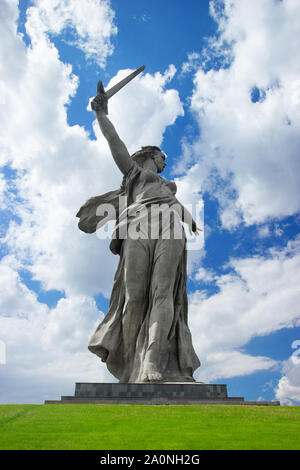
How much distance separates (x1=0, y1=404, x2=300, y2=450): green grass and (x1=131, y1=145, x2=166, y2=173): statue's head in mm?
7192

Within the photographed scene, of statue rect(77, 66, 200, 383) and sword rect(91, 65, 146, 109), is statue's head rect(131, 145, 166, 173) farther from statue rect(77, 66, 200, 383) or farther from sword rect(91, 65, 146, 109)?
sword rect(91, 65, 146, 109)

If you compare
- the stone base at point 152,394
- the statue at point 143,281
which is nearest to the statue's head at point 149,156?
the statue at point 143,281

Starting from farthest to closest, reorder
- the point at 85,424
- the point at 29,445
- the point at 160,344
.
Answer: the point at 160,344 < the point at 85,424 < the point at 29,445

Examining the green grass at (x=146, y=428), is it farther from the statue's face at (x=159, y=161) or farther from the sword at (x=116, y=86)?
the sword at (x=116, y=86)

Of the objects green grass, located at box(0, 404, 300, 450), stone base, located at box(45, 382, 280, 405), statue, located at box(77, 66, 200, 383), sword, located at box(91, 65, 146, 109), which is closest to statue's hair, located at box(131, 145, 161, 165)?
statue, located at box(77, 66, 200, 383)

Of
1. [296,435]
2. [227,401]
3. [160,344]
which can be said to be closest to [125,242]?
[160,344]

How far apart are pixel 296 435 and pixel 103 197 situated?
8032mm

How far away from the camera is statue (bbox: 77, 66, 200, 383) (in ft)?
30.1

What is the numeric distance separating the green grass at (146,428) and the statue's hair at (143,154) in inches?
A: 284

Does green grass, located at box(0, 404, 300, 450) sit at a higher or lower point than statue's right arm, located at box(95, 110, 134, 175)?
lower

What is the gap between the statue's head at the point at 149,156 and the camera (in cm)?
1153
